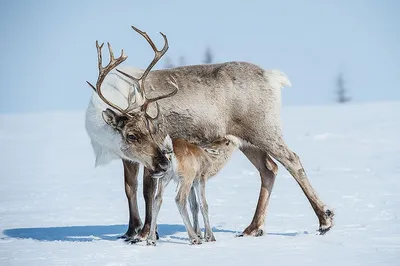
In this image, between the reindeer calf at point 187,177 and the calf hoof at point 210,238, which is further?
the calf hoof at point 210,238

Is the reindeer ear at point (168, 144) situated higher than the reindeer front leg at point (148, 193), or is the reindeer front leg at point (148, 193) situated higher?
the reindeer ear at point (168, 144)

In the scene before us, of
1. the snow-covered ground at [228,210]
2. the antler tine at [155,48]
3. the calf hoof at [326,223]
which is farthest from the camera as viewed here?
the antler tine at [155,48]

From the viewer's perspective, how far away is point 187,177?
834 centimetres

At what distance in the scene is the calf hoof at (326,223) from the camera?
8922 millimetres

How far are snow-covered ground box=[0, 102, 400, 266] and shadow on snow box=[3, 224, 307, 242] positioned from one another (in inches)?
0.5

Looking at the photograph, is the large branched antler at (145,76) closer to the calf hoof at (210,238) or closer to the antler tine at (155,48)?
the antler tine at (155,48)

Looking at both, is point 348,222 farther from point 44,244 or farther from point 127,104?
point 44,244

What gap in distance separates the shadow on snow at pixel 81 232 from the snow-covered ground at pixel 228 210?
0.01 meters

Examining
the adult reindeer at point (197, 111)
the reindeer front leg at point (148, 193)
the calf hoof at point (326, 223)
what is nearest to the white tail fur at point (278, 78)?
the adult reindeer at point (197, 111)

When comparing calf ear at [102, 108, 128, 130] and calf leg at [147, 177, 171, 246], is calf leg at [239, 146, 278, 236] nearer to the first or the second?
calf leg at [147, 177, 171, 246]

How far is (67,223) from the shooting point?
1041cm

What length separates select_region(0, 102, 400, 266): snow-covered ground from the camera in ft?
24.7

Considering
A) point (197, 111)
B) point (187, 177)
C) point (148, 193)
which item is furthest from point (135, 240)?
point (197, 111)

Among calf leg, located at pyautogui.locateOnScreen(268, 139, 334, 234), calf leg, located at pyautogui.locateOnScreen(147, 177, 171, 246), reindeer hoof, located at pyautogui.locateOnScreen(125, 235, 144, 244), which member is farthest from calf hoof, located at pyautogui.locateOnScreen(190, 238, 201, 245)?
calf leg, located at pyautogui.locateOnScreen(268, 139, 334, 234)
